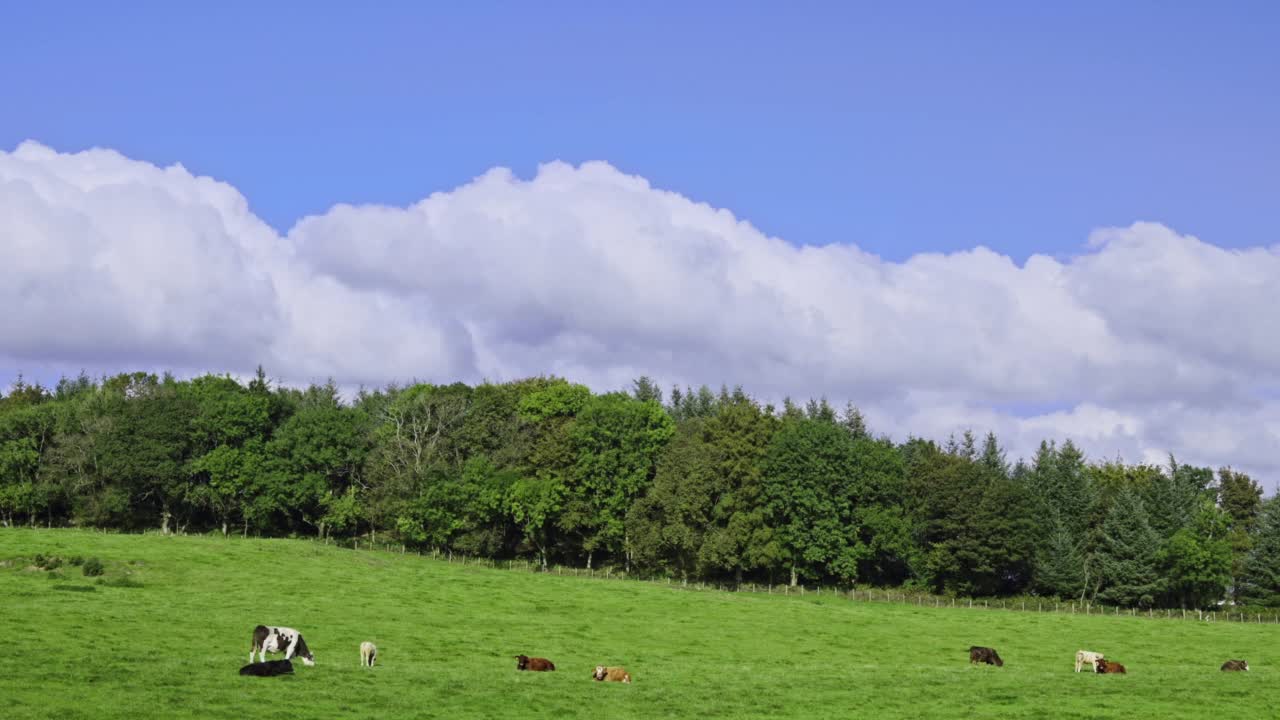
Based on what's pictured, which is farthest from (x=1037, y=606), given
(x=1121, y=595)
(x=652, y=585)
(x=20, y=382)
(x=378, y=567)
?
(x=20, y=382)

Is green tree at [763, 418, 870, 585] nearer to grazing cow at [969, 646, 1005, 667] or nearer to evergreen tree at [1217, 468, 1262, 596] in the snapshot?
grazing cow at [969, 646, 1005, 667]

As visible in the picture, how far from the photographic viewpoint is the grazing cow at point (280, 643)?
4241 centimetres

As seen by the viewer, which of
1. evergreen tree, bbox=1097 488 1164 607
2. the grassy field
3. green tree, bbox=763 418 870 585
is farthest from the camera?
evergreen tree, bbox=1097 488 1164 607

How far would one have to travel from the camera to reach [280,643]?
42.5 m

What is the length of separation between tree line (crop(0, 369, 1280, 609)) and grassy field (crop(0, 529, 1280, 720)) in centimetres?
1333

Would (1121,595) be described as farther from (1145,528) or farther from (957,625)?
(957,625)

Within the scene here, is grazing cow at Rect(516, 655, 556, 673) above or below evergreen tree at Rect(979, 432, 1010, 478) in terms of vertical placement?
below

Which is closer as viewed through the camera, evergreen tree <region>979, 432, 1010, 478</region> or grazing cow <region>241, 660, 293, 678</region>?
grazing cow <region>241, 660, 293, 678</region>

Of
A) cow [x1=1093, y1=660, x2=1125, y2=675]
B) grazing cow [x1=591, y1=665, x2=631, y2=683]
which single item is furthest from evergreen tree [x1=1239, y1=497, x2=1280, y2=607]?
grazing cow [x1=591, y1=665, x2=631, y2=683]

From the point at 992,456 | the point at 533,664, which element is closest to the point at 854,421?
the point at 992,456

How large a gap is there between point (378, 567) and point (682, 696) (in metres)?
54.2

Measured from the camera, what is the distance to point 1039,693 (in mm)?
41188

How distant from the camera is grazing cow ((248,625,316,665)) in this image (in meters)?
42.4

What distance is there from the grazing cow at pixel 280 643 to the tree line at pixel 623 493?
60.3m
